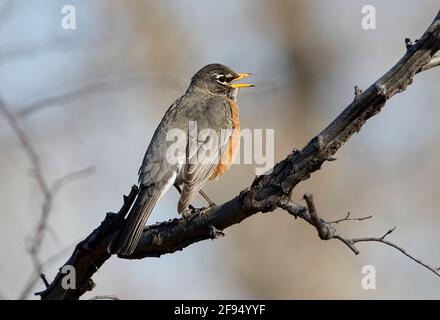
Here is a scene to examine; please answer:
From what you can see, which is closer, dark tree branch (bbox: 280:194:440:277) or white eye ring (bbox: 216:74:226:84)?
dark tree branch (bbox: 280:194:440:277)

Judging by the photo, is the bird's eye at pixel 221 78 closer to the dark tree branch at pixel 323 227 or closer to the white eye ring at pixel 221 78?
the white eye ring at pixel 221 78

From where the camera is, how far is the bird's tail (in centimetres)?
612

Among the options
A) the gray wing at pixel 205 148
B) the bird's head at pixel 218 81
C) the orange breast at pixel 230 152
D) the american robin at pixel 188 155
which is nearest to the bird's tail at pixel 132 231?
the american robin at pixel 188 155

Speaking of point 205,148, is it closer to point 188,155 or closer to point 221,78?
point 188,155

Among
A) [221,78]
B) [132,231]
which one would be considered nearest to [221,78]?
[221,78]

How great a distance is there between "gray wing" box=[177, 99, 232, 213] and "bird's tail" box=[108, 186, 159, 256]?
347 mm

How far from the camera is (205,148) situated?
7895mm

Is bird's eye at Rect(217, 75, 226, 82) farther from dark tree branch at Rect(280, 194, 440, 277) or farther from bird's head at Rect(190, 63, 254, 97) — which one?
dark tree branch at Rect(280, 194, 440, 277)

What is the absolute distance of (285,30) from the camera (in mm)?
14023

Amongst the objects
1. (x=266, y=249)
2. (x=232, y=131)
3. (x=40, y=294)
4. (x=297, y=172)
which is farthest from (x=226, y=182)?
(x=297, y=172)

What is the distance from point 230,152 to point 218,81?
1581mm

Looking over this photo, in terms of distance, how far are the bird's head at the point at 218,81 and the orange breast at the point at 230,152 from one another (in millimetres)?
679

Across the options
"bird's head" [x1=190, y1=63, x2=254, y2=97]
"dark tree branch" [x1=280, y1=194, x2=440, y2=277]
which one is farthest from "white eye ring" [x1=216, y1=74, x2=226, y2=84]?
"dark tree branch" [x1=280, y1=194, x2=440, y2=277]

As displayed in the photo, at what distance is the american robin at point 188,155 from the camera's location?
6.59 meters
